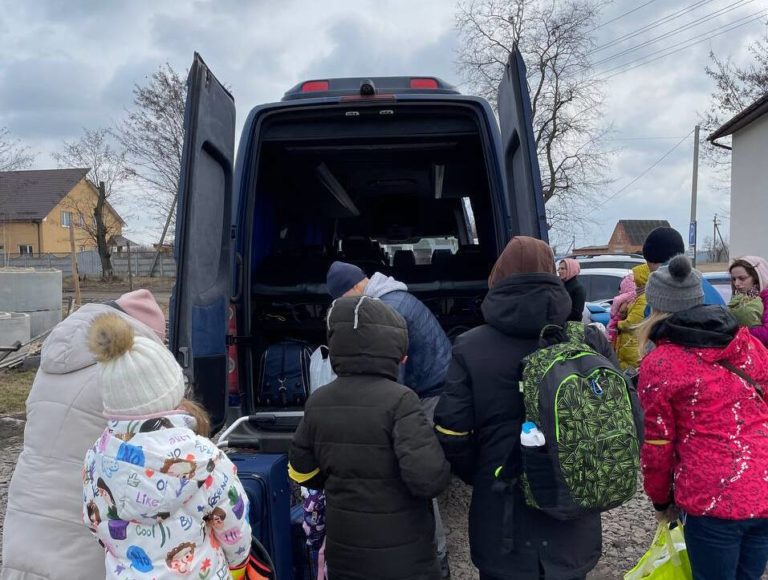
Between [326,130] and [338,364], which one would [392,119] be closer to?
[326,130]

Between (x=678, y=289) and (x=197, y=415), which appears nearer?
(x=197, y=415)

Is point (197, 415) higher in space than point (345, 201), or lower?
lower

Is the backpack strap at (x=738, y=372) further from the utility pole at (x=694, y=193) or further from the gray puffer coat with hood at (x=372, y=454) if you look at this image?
the utility pole at (x=694, y=193)

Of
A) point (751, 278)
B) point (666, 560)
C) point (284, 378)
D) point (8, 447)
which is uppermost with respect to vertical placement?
point (751, 278)

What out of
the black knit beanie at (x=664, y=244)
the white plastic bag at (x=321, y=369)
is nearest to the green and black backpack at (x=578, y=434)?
the white plastic bag at (x=321, y=369)

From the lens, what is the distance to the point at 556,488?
81.2 inches

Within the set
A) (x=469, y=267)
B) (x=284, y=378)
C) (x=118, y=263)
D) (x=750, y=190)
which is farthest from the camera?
(x=118, y=263)

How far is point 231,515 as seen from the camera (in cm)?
192

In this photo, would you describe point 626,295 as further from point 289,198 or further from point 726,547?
point 726,547

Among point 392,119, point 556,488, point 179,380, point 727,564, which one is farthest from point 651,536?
point 179,380

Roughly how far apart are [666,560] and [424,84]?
311 centimetres

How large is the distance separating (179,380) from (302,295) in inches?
96.7

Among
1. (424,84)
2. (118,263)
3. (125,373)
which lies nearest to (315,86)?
(424,84)

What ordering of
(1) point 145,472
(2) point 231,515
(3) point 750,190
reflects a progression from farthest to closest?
(3) point 750,190
(2) point 231,515
(1) point 145,472
